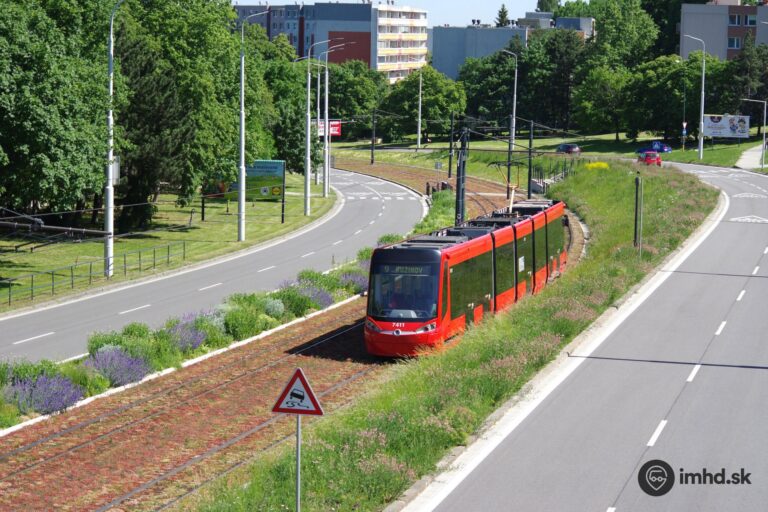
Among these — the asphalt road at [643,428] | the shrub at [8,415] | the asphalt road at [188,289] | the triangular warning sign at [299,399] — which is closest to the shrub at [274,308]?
the asphalt road at [188,289]

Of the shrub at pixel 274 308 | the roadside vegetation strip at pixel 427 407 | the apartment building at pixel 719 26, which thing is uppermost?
the apartment building at pixel 719 26

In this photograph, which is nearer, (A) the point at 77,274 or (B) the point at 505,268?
(B) the point at 505,268

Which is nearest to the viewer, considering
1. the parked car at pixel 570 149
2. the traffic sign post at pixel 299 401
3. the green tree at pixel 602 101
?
the traffic sign post at pixel 299 401

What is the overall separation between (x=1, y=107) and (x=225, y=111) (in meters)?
23.1

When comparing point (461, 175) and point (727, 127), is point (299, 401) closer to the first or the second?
point (461, 175)

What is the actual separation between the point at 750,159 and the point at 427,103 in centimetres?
4514

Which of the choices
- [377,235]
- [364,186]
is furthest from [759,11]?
[377,235]

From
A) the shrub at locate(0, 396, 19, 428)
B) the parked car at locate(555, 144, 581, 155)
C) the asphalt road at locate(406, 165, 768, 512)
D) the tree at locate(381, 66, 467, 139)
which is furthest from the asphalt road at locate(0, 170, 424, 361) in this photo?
the tree at locate(381, 66, 467, 139)

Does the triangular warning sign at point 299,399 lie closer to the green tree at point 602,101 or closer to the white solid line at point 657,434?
the white solid line at point 657,434

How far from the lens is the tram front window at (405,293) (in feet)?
80.7

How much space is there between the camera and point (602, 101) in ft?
369

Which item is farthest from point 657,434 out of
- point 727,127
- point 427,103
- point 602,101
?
point 427,103

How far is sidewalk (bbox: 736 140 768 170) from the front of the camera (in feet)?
282

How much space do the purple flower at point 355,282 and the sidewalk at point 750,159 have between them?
5599cm
